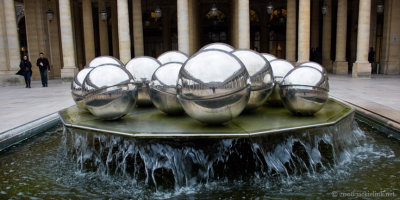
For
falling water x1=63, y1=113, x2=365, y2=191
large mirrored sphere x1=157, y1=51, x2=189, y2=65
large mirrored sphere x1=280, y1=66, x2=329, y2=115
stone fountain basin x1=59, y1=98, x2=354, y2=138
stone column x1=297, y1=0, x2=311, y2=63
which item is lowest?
falling water x1=63, y1=113, x2=365, y2=191

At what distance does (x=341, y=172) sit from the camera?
4.88 m

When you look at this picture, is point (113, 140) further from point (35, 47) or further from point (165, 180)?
point (35, 47)

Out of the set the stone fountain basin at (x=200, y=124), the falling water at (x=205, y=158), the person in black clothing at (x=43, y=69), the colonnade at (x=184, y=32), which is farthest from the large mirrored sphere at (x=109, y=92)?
the person in black clothing at (x=43, y=69)

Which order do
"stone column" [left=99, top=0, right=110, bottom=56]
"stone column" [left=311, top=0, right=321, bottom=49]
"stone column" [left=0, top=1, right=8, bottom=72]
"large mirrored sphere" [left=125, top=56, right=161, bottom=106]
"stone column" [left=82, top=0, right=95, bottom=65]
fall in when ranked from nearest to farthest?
"large mirrored sphere" [left=125, top=56, right=161, bottom=106] → "stone column" [left=0, top=1, right=8, bottom=72] → "stone column" [left=82, top=0, right=95, bottom=65] → "stone column" [left=99, top=0, right=110, bottom=56] → "stone column" [left=311, top=0, right=321, bottom=49]

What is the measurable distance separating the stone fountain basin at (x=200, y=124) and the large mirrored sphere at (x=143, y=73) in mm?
278

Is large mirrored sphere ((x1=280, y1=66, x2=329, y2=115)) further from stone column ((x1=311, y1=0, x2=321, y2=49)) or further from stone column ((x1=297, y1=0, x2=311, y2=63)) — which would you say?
stone column ((x1=311, y1=0, x2=321, y2=49))

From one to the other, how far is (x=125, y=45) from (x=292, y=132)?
17089 millimetres

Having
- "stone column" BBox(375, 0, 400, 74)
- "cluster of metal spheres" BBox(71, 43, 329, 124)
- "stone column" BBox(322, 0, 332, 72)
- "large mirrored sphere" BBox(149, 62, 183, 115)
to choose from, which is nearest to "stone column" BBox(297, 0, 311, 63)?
"stone column" BBox(322, 0, 332, 72)

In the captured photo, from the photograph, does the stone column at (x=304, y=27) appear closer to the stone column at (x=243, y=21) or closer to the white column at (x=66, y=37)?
the stone column at (x=243, y=21)

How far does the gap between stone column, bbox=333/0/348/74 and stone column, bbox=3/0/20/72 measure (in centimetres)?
2166

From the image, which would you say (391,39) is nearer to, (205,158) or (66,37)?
(66,37)

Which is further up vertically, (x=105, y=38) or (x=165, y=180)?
(x=105, y=38)

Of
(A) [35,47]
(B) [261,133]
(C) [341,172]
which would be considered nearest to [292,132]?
(B) [261,133]

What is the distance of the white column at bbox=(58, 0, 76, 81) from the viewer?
20.6m
